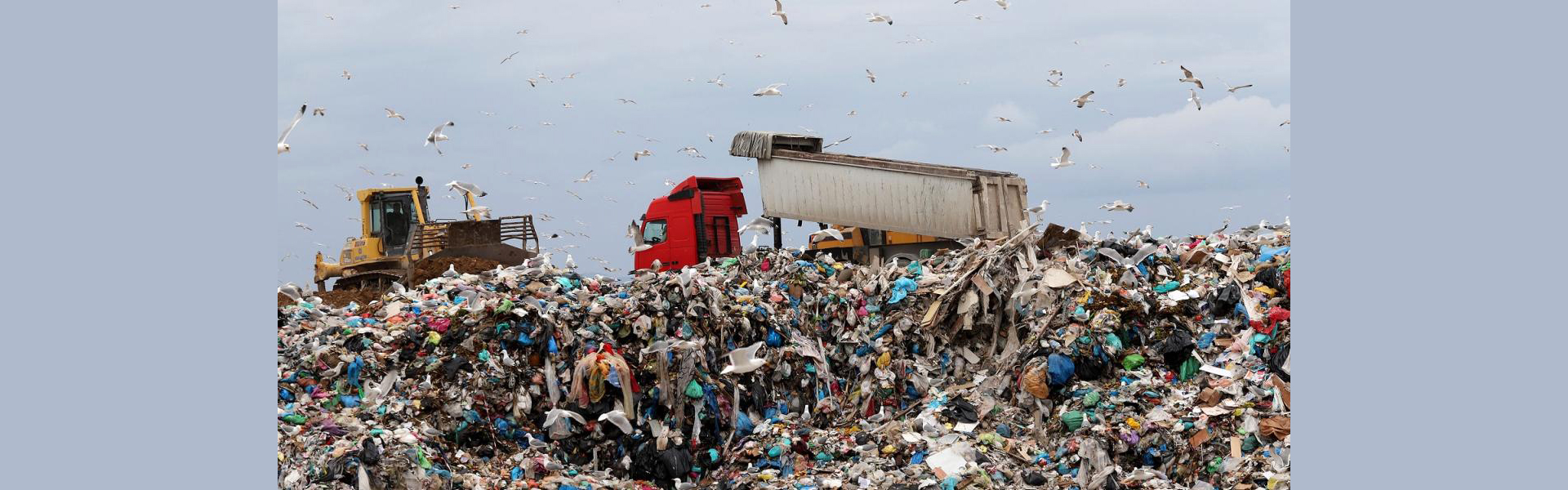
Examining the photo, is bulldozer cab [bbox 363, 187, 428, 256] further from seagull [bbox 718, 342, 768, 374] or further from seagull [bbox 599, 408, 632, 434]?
seagull [bbox 718, 342, 768, 374]

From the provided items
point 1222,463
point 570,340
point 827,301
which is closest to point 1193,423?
point 1222,463

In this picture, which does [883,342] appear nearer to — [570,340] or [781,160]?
[570,340]

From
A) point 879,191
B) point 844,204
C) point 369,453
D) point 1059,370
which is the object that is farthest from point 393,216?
point 1059,370

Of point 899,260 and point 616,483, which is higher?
point 899,260

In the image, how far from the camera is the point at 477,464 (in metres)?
8.27

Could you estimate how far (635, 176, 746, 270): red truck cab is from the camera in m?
14.4

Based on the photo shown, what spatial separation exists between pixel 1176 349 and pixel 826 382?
2608mm

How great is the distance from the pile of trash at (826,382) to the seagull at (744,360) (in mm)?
20

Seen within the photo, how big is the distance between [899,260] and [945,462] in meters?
6.10

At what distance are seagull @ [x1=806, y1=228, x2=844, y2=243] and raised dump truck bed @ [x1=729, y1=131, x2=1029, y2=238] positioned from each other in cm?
21

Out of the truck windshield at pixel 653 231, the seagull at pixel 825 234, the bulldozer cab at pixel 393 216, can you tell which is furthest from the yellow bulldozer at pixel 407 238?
the seagull at pixel 825 234

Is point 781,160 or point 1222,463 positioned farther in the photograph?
point 781,160

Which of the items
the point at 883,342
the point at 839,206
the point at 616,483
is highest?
the point at 839,206

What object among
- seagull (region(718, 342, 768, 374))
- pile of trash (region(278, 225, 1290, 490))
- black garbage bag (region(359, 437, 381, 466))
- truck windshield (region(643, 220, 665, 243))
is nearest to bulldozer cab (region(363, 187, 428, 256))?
truck windshield (region(643, 220, 665, 243))
